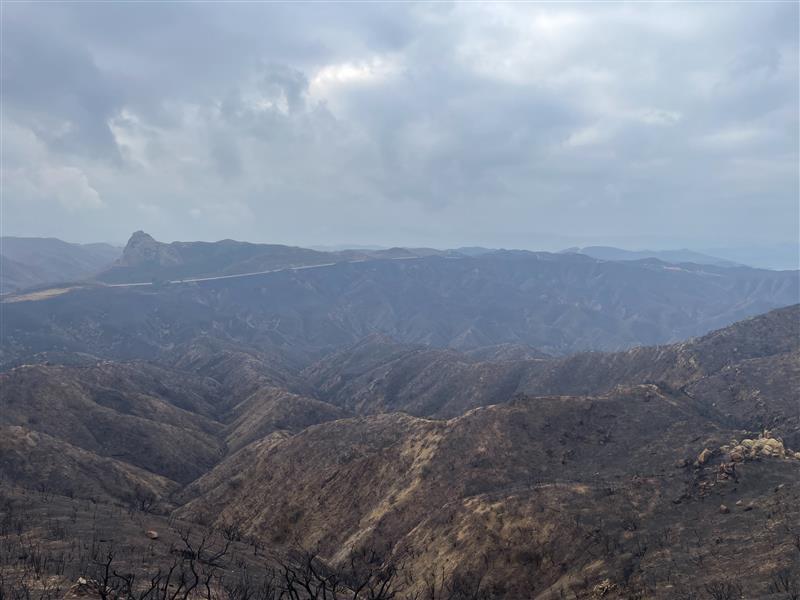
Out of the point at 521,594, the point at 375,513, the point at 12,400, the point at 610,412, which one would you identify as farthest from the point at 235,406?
the point at 521,594

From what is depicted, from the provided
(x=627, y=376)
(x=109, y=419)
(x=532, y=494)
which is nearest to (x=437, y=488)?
(x=532, y=494)

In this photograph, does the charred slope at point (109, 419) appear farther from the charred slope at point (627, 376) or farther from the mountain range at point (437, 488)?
the charred slope at point (627, 376)

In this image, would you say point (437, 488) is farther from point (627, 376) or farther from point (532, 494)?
point (627, 376)

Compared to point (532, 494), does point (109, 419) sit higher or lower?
lower

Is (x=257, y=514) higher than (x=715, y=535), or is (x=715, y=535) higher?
(x=715, y=535)

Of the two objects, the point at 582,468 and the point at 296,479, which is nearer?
the point at 582,468

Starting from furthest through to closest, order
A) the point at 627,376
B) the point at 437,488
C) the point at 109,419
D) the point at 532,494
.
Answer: the point at 627,376
the point at 109,419
the point at 437,488
the point at 532,494

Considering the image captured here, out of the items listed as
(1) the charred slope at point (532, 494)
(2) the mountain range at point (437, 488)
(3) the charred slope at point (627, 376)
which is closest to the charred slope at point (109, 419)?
(2) the mountain range at point (437, 488)

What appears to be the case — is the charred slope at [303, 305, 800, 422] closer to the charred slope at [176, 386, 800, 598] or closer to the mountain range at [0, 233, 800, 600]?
the mountain range at [0, 233, 800, 600]

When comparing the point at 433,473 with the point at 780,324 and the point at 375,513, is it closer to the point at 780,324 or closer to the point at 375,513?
the point at 375,513

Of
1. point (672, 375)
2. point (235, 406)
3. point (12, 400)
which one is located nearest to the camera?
point (12, 400)

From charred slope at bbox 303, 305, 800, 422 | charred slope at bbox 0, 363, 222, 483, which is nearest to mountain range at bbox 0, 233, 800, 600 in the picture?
charred slope at bbox 0, 363, 222, 483
